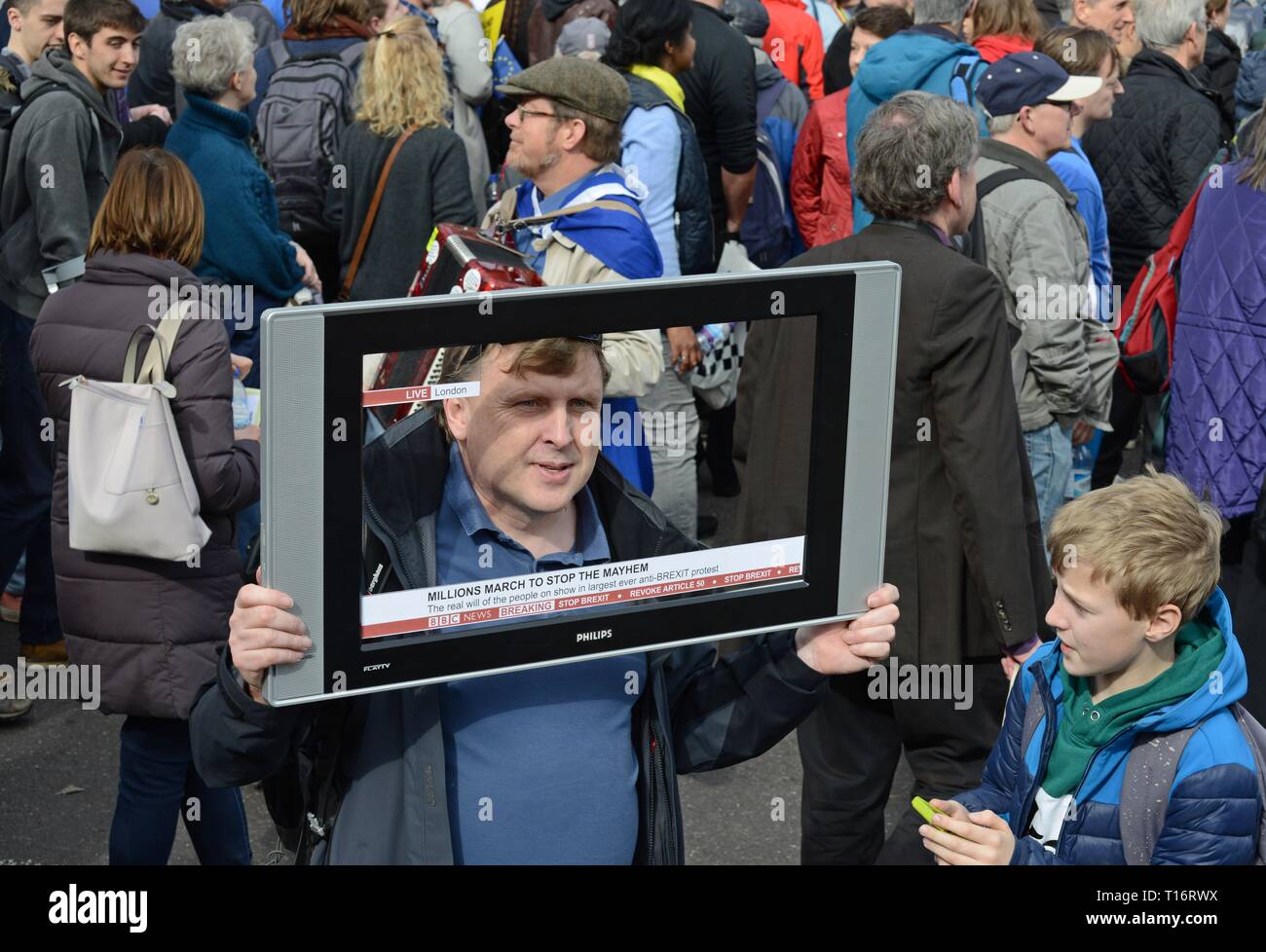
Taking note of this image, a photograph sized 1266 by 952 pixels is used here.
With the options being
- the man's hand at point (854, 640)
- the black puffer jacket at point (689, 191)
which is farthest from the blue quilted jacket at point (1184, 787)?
the black puffer jacket at point (689, 191)

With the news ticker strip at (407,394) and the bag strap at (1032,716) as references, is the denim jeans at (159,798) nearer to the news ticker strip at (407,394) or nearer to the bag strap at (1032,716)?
the bag strap at (1032,716)

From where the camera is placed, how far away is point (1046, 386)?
4.86 meters

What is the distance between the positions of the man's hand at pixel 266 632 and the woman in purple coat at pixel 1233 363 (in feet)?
10.9

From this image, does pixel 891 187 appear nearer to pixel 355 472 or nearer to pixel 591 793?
pixel 591 793

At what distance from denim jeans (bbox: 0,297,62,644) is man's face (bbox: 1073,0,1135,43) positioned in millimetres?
5129

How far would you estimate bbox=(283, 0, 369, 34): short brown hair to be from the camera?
6801 millimetres

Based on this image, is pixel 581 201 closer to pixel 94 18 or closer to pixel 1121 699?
pixel 94 18

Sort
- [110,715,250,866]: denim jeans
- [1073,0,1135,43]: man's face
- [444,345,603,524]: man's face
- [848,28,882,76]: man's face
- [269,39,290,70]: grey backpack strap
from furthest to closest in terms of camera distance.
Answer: [1073,0,1135,43]: man's face → [848,28,882,76]: man's face → [269,39,290,70]: grey backpack strap → [110,715,250,866]: denim jeans → [444,345,603,524]: man's face

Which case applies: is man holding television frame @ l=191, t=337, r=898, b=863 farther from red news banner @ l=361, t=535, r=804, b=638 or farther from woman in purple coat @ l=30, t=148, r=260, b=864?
woman in purple coat @ l=30, t=148, r=260, b=864

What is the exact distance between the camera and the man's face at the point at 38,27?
19.4ft

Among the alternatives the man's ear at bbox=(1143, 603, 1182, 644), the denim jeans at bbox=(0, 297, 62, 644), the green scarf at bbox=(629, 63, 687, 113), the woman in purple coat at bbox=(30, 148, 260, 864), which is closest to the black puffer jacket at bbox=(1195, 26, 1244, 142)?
the green scarf at bbox=(629, 63, 687, 113)

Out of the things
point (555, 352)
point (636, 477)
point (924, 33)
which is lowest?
point (555, 352)

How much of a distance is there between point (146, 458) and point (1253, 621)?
305cm
